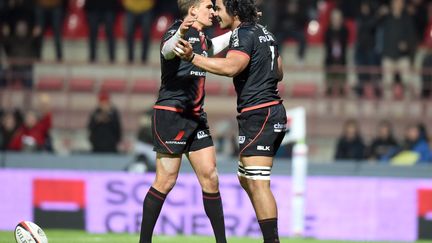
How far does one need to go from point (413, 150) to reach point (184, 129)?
7989 millimetres

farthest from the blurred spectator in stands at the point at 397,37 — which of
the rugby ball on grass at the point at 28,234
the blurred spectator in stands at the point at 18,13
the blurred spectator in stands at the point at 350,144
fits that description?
the rugby ball on grass at the point at 28,234

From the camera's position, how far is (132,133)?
18531 millimetres

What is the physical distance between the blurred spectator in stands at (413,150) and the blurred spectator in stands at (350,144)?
644 mm

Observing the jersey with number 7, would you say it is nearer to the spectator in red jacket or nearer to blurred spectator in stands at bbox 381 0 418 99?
the spectator in red jacket

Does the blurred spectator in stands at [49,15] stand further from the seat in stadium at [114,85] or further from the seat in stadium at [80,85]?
the seat in stadium at [114,85]

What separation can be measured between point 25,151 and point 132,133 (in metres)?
2.48

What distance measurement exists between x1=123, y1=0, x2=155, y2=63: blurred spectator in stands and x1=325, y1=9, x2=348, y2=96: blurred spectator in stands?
352 cm

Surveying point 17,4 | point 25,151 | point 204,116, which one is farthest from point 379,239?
point 17,4

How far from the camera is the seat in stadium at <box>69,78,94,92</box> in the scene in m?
18.8

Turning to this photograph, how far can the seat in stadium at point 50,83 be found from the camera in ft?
61.1

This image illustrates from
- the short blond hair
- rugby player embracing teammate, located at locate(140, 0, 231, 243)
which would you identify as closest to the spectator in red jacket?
rugby player embracing teammate, located at locate(140, 0, 231, 243)

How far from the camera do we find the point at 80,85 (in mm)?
18781

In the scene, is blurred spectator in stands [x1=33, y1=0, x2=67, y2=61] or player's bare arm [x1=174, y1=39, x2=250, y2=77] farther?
blurred spectator in stands [x1=33, y1=0, x2=67, y2=61]

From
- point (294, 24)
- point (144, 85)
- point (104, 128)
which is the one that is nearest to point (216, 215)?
point (104, 128)
